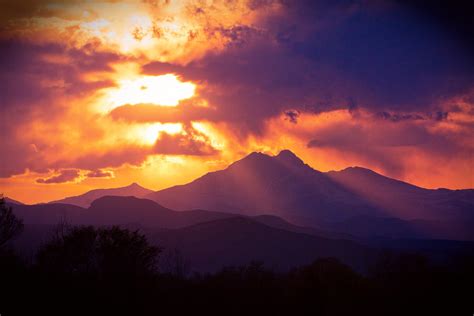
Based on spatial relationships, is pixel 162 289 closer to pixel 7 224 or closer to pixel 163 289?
pixel 163 289

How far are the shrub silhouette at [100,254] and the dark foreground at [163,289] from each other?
0.12 metres

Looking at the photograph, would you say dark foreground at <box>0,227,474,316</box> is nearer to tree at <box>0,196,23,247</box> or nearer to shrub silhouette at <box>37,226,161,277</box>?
shrub silhouette at <box>37,226,161,277</box>

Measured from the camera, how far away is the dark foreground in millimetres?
49281

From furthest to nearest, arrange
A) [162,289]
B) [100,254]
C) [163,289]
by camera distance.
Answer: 1. [100,254]
2. [163,289]
3. [162,289]

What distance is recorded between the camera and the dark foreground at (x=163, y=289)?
4928cm

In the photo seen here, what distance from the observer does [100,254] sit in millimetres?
62125

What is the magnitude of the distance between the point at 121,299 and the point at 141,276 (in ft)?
17.2

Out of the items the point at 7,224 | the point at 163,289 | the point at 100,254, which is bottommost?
the point at 163,289

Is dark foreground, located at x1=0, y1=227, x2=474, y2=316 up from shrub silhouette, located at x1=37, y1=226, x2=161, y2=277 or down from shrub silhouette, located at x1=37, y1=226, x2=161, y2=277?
down

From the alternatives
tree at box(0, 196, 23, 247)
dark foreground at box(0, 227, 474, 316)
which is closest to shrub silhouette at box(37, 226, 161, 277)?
dark foreground at box(0, 227, 474, 316)

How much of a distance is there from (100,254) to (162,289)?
31.6 feet

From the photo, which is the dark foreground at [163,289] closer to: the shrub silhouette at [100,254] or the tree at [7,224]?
the shrub silhouette at [100,254]

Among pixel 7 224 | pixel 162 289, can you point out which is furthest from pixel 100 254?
pixel 7 224

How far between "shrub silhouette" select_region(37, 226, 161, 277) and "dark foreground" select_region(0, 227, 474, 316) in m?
0.12
